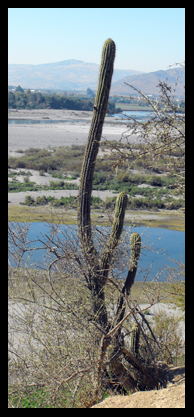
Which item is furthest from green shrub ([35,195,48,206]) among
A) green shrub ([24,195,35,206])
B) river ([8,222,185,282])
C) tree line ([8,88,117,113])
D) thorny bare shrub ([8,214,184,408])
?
tree line ([8,88,117,113])

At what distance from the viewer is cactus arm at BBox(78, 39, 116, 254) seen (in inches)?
210

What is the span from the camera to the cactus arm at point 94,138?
5344mm

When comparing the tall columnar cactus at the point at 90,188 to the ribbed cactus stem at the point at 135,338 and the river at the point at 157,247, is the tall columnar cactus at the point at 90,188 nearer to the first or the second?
the ribbed cactus stem at the point at 135,338

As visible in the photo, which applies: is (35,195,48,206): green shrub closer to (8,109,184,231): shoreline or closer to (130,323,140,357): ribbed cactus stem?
(8,109,184,231): shoreline

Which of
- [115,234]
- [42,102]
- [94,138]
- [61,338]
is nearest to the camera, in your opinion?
[61,338]

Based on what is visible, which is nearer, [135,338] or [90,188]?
[90,188]

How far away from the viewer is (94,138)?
17.9ft

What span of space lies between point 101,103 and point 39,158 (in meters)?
31.8

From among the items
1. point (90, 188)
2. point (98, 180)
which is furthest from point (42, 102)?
point (90, 188)

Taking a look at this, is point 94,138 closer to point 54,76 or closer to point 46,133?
point 46,133

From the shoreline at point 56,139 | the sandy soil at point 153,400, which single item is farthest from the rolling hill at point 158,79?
the sandy soil at point 153,400

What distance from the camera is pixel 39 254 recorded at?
13.2 m
